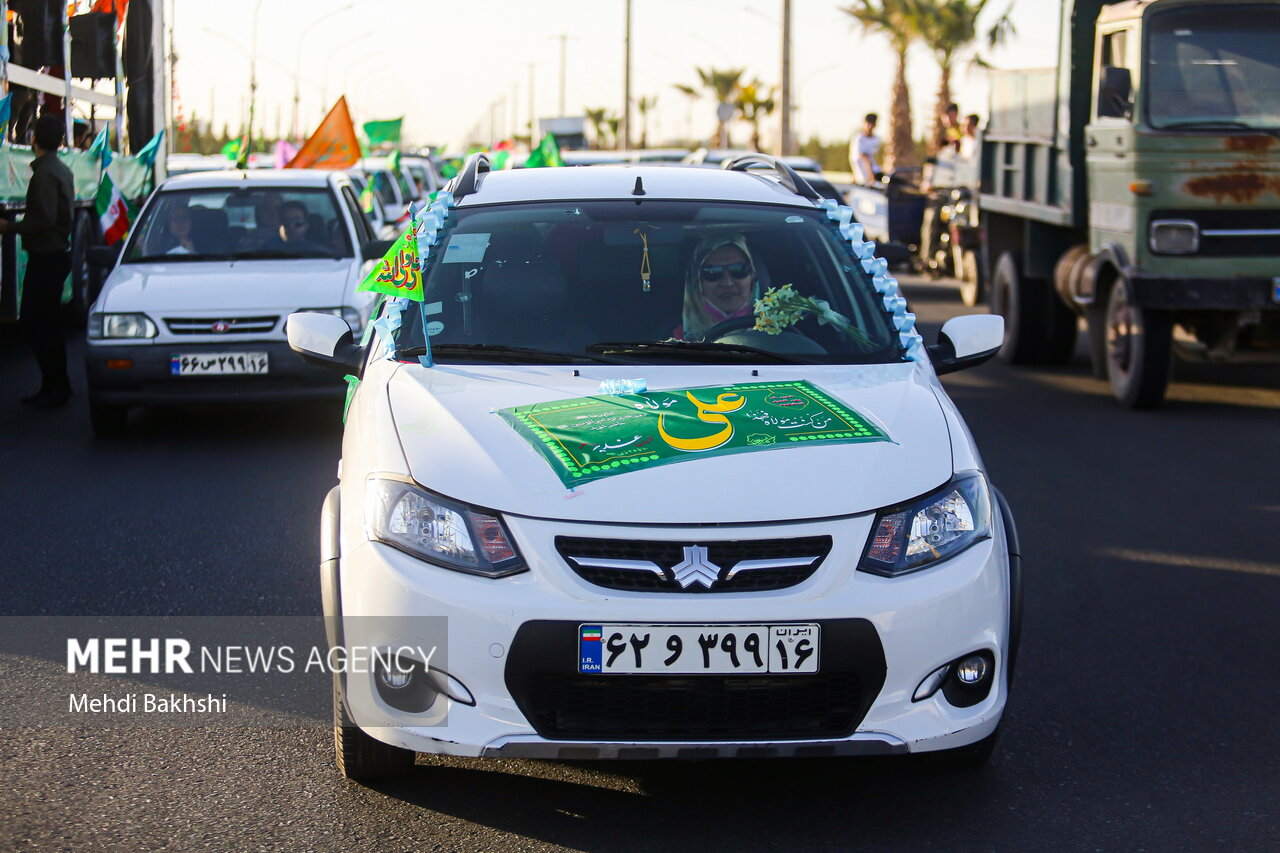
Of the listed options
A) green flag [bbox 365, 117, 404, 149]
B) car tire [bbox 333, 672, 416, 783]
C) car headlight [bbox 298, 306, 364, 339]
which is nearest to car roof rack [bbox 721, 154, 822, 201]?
car tire [bbox 333, 672, 416, 783]

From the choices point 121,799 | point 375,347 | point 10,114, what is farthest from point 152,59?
point 121,799

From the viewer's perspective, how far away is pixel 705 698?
11.9 feet

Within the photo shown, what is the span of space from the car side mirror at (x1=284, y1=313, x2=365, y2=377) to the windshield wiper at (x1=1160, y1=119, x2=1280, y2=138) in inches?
269

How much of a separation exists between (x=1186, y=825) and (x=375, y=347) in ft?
8.63

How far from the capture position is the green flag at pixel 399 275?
15.7 feet

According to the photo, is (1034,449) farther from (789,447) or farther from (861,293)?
(789,447)

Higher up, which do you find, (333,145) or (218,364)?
(333,145)

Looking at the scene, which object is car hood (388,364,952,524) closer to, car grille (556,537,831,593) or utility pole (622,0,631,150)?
car grille (556,537,831,593)

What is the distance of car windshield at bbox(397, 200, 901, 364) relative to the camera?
4.77 m

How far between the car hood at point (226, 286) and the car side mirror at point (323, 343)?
4.37 meters

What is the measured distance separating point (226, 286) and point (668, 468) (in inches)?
252

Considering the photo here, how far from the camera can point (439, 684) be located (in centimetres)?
367

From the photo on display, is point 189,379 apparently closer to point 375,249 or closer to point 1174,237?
point 375,249

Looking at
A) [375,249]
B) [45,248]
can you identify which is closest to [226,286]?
[375,249]
